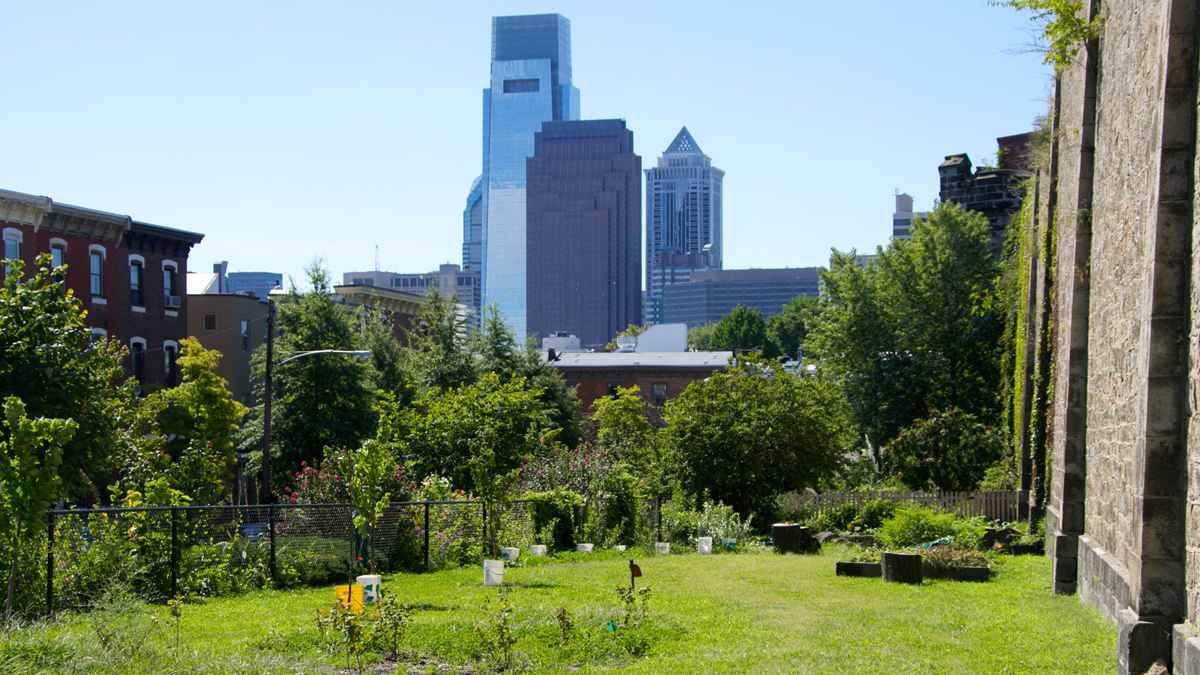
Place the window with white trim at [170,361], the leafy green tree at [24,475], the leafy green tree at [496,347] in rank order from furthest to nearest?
the leafy green tree at [496,347] → the window with white trim at [170,361] → the leafy green tree at [24,475]

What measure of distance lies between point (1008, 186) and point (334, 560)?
31.7 metres

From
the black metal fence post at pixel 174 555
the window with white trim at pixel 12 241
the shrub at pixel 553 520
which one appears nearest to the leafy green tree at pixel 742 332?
the window with white trim at pixel 12 241

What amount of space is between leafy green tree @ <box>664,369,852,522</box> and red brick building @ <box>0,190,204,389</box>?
68.2 ft

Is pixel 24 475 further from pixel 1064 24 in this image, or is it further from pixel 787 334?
pixel 787 334

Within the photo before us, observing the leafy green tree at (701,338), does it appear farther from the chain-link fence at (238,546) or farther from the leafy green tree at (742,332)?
the chain-link fence at (238,546)

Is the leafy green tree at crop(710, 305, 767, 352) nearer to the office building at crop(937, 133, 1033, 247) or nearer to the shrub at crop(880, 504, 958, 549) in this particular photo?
the office building at crop(937, 133, 1033, 247)

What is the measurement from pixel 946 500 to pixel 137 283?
3524 cm

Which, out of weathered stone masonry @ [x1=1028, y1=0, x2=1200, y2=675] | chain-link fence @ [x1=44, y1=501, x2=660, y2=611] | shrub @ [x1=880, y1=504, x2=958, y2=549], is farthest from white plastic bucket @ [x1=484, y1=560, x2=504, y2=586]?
weathered stone masonry @ [x1=1028, y1=0, x2=1200, y2=675]

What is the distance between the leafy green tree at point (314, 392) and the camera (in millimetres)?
50906

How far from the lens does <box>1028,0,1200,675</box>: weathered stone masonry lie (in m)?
10.9

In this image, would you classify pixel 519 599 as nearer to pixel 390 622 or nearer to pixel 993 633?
pixel 390 622

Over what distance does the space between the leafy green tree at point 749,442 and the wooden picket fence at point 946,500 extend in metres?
1.14

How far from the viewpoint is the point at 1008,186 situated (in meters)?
46.2

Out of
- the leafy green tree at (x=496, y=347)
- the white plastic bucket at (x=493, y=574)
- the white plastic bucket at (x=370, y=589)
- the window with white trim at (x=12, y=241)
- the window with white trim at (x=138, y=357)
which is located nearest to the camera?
the white plastic bucket at (x=370, y=589)
